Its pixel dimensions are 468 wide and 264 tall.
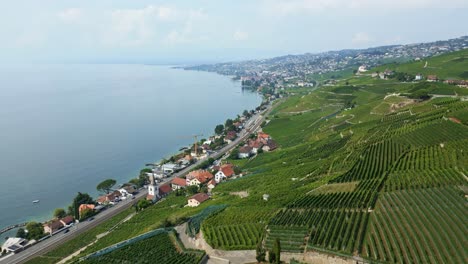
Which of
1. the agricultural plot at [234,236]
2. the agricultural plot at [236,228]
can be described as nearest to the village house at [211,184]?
the agricultural plot at [236,228]

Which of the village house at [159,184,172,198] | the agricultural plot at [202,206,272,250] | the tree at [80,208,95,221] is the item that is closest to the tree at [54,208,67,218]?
the tree at [80,208,95,221]

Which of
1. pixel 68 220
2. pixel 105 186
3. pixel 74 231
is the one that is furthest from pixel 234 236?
pixel 105 186

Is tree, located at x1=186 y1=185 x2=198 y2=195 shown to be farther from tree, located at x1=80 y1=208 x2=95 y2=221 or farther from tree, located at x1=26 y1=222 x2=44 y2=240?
tree, located at x1=26 y1=222 x2=44 y2=240

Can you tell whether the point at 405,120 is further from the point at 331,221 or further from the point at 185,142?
the point at 185,142

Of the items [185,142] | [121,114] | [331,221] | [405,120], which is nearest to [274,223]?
[331,221]

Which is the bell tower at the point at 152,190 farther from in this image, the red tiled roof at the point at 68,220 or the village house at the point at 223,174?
the red tiled roof at the point at 68,220
